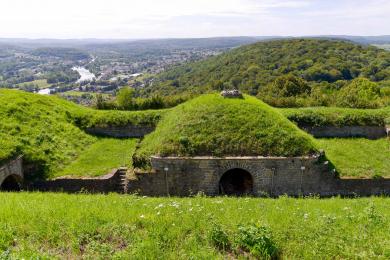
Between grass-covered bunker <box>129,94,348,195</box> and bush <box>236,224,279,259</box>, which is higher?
bush <box>236,224,279,259</box>

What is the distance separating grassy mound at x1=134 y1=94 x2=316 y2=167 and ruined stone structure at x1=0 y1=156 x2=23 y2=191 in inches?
211

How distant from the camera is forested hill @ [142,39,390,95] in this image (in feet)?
266

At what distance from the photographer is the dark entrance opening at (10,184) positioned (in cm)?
1695

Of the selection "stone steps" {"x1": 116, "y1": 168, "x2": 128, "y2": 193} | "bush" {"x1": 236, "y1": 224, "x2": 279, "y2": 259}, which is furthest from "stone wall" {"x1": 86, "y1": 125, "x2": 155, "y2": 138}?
"bush" {"x1": 236, "y1": 224, "x2": 279, "y2": 259}

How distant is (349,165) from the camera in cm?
1753

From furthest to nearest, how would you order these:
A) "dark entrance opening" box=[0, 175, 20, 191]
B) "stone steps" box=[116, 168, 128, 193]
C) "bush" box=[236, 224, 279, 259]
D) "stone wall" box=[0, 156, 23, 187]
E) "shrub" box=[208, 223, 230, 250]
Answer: "dark entrance opening" box=[0, 175, 20, 191]
"stone steps" box=[116, 168, 128, 193]
"stone wall" box=[0, 156, 23, 187]
"shrub" box=[208, 223, 230, 250]
"bush" box=[236, 224, 279, 259]

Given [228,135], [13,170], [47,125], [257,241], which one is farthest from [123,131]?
[257,241]

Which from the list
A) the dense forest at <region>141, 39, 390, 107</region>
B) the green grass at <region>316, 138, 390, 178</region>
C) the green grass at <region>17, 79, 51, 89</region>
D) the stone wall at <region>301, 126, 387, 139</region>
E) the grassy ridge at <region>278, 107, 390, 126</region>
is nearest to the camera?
the green grass at <region>316, 138, 390, 178</region>

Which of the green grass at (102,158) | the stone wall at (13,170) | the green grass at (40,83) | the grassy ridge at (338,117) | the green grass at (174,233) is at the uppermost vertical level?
the green grass at (174,233)

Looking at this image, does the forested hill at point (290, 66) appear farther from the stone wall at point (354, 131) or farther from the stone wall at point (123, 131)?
the stone wall at point (123, 131)

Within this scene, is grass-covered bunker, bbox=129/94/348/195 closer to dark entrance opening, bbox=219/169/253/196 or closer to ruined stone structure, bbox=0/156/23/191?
dark entrance opening, bbox=219/169/253/196

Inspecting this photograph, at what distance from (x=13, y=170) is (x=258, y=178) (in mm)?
10993

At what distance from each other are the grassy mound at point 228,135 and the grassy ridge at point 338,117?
452 cm

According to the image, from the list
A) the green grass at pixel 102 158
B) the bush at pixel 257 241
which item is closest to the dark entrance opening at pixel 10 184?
the green grass at pixel 102 158
